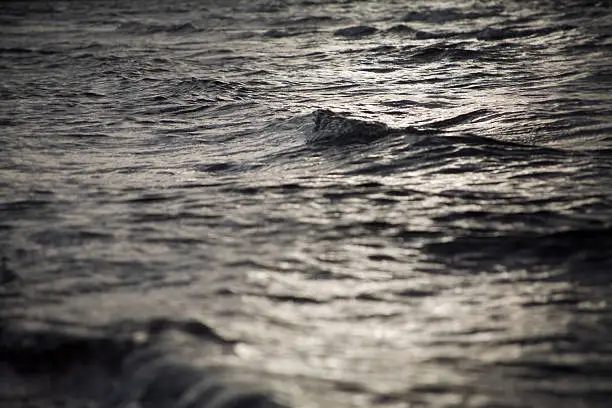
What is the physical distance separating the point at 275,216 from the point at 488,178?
1093 millimetres

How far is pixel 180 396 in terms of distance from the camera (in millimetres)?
2025

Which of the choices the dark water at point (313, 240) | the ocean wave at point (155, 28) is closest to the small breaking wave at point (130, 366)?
the dark water at point (313, 240)

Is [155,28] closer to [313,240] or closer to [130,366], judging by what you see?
[313,240]

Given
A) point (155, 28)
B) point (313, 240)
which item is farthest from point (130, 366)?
point (155, 28)

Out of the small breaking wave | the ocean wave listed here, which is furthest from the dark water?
the ocean wave

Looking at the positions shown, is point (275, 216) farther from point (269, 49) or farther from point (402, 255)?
point (269, 49)

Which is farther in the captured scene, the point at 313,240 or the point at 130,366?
the point at 313,240

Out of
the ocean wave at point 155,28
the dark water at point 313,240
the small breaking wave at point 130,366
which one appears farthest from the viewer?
the ocean wave at point 155,28

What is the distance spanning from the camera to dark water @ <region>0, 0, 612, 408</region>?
2.12 meters

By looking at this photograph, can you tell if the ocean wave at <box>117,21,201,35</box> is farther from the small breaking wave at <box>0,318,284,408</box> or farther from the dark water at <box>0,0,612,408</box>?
the small breaking wave at <box>0,318,284,408</box>

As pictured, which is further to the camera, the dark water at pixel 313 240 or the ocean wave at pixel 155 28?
the ocean wave at pixel 155 28

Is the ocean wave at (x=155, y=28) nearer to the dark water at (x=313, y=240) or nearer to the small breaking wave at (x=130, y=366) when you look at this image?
the dark water at (x=313, y=240)

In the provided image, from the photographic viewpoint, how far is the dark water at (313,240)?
2.12m

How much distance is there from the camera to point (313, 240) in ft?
10.1
